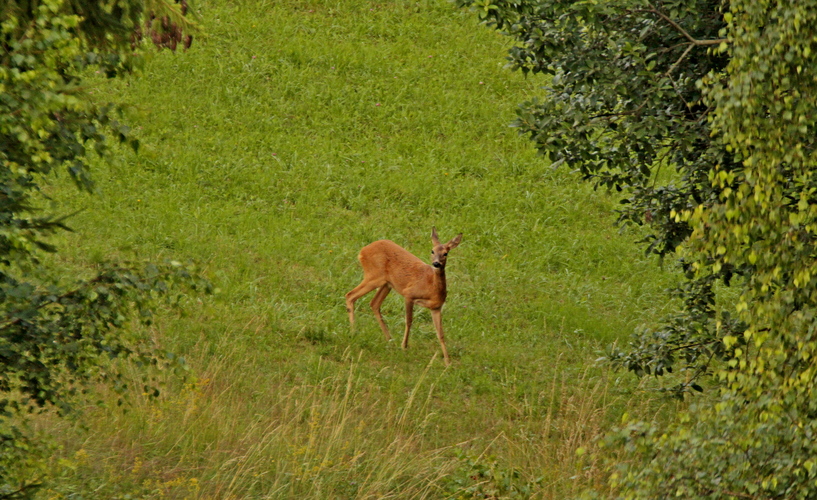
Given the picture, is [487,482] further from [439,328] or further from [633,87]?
[439,328]

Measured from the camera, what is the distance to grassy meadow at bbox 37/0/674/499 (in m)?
8.05

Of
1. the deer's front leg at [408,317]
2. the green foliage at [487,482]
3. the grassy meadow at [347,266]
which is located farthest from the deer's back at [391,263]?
the green foliage at [487,482]

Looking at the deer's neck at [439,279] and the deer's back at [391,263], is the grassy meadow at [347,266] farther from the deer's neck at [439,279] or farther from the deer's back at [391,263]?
the deer's neck at [439,279]

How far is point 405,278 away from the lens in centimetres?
1188

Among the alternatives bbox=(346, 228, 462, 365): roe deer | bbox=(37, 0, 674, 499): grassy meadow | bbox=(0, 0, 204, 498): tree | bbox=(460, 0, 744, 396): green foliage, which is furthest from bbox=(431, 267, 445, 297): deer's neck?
bbox=(0, 0, 204, 498): tree

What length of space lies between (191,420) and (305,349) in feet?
9.96

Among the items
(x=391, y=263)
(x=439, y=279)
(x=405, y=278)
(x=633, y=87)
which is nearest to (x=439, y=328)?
(x=439, y=279)

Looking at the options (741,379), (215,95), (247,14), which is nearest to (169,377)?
(741,379)

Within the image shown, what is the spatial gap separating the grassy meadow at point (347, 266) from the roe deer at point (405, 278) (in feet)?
1.16

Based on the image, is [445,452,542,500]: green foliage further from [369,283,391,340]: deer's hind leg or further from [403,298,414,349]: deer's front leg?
[369,283,391,340]: deer's hind leg

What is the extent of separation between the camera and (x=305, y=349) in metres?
11.3

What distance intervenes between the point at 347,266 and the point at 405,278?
1769 mm

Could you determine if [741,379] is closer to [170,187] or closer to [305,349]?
[305,349]

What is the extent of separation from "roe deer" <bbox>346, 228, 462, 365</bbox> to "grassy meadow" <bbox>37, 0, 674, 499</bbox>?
0.35 metres
